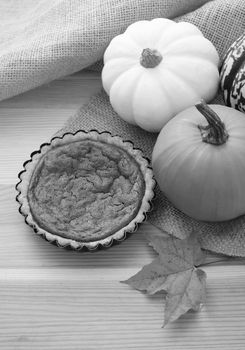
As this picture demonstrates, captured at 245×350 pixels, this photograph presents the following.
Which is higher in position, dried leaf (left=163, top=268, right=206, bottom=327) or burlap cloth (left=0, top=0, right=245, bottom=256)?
burlap cloth (left=0, top=0, right=245, bottom=256)

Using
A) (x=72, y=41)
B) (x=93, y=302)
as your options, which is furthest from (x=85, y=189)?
(x=72, y=41)

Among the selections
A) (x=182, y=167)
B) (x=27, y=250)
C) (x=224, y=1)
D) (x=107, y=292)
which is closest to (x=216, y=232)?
(x=182, y=167)

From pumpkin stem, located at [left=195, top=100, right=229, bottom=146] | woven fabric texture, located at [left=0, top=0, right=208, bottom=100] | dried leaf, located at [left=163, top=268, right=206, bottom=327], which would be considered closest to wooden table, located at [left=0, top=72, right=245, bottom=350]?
dried leaf, located at [left=163, top=268, right=206, bottom=327]

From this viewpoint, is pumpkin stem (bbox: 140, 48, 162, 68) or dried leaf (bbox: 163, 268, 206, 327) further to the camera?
pumpkin stem (bbox: 140, 48, 162, 68)

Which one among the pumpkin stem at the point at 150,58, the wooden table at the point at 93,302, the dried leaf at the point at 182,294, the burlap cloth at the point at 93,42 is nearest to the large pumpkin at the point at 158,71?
the pumpkin stem at the point at 150,58

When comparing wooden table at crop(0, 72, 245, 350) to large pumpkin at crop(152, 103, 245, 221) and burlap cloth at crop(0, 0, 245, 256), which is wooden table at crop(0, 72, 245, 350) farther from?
burlap cloth at crop(0, 0, 245, 256)

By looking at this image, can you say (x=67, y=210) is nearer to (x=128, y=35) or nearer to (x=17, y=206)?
(x=17, y=206)

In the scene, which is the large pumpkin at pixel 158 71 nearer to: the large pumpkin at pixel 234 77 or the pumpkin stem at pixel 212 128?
the large pumpkin at pixel 234 77

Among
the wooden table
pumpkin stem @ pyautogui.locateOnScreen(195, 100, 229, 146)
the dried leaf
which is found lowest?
the wooden table
